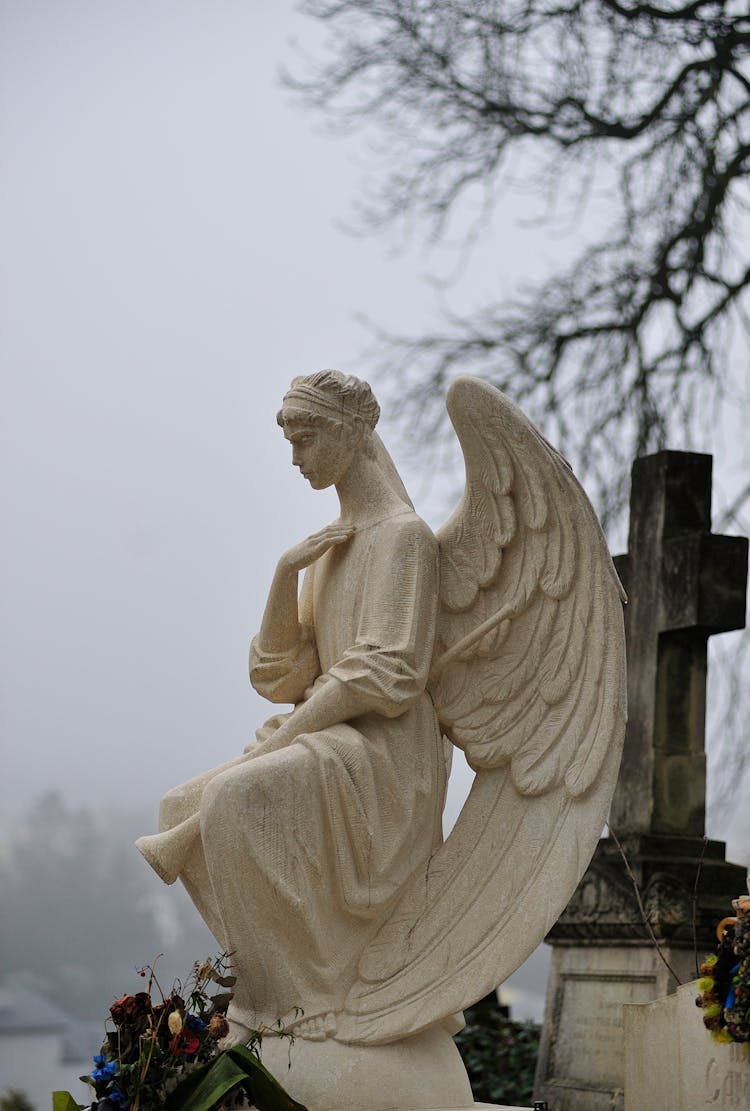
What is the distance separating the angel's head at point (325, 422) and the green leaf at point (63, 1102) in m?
1.71

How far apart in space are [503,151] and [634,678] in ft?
13.7

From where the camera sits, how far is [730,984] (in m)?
4.28

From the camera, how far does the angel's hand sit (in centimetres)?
439

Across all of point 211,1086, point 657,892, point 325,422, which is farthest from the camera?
point 657,892

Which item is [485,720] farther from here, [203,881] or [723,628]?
[723,628]

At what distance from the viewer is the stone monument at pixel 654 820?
6.35m

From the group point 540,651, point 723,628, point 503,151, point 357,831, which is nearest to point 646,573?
point 723,628

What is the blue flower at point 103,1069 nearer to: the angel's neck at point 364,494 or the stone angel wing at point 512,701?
the stone angel wing at point 512,701

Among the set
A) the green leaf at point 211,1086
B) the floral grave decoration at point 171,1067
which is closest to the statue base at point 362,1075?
the floral grave decoration at point 171,1067

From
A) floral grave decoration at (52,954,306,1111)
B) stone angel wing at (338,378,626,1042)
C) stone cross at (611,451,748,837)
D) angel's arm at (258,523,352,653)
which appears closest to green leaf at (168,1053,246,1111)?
floral grave decoration at (52,954,306,1111)

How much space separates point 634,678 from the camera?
6891mm

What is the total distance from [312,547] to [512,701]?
2.27 feet

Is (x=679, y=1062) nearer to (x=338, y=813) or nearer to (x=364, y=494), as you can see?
(x=338, y=813)

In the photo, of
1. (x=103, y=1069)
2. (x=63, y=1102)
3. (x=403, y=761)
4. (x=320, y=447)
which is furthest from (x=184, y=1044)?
(x=320, y=447)
